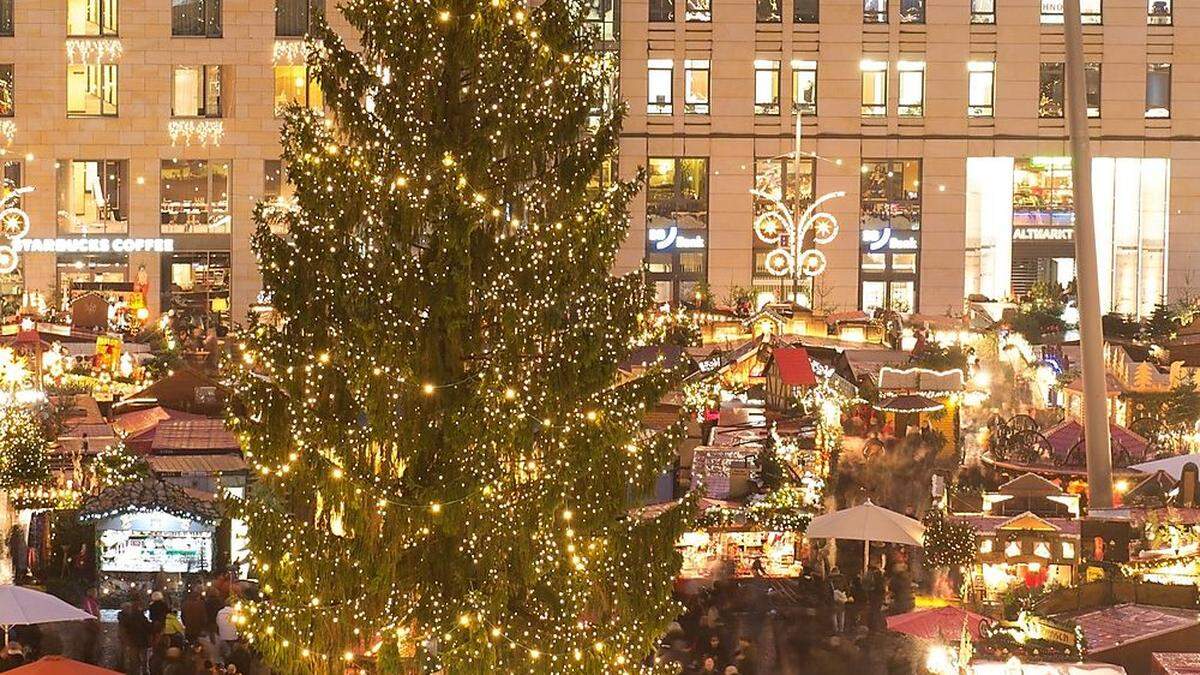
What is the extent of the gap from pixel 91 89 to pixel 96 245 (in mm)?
5811

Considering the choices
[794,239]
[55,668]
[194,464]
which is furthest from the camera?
[794,239]

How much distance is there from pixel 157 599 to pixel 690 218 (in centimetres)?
4941

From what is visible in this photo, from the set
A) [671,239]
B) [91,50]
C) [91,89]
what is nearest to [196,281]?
[91,89]

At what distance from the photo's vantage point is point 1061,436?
1391 inches

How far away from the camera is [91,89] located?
7425cm

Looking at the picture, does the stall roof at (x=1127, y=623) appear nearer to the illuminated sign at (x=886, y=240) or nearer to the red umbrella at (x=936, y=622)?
the red umbrella at (x=936, y=622)

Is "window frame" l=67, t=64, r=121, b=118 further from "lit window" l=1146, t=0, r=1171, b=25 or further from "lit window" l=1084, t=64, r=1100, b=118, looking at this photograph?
"lit window" l=1146, t=0, r=1171, b=25

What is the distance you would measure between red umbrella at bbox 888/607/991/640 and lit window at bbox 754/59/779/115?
5250 cm

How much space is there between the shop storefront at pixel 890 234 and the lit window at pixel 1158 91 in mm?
9251

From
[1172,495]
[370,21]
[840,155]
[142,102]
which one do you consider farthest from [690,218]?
[370,21]

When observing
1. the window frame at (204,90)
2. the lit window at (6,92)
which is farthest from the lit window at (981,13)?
the lit window at (6,92)

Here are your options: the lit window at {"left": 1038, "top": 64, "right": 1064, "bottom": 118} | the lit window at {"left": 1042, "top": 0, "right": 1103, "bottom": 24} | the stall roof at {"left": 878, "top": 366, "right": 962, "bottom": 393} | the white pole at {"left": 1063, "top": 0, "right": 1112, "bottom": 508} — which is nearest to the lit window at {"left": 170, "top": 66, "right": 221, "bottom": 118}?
the lit window at {"left": 1038, "top": 64, "right": 1064, "bottom": 118}

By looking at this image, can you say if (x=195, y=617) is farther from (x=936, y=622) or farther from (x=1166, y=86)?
(x=1166, y=86)

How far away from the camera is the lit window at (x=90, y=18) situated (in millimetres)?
74000
